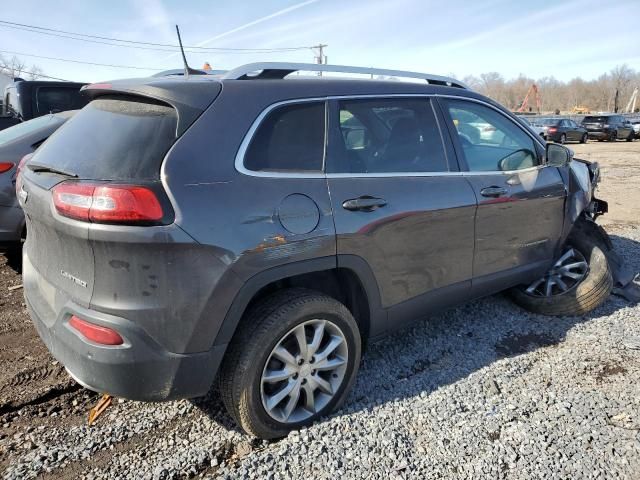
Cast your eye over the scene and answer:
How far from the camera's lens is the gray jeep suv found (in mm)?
2080

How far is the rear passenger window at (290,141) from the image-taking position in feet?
7.75

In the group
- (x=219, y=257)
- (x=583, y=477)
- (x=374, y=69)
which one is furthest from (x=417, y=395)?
(x=374, y=69)

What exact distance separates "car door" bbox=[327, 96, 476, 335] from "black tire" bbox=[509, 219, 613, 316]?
41.3 inches

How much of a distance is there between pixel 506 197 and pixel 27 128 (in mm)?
4684

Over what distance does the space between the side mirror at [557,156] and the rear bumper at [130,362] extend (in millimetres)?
2977

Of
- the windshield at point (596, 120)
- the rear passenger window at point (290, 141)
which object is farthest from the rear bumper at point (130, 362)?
the windshield at point (596, 120)

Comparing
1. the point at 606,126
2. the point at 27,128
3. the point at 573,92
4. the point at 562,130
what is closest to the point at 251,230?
the point at 27,128

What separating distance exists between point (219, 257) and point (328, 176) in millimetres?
751

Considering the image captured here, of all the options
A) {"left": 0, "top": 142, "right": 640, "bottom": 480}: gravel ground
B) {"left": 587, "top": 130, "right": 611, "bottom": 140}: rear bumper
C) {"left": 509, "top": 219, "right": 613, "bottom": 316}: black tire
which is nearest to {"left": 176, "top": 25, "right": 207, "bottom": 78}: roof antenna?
{"left": 0, "top": 142, "right": 640, "bottom": 480}: gravel ground

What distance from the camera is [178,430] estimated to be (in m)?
2.63

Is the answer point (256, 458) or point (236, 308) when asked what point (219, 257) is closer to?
point (236, 308)

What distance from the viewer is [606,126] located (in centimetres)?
2866

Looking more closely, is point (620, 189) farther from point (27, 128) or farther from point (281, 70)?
point (27, 128)

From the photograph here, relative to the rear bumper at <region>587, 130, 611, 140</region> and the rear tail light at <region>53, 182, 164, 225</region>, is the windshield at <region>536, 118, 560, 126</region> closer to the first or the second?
the rear bumper at <region>587, 130, 611, 140</region>
